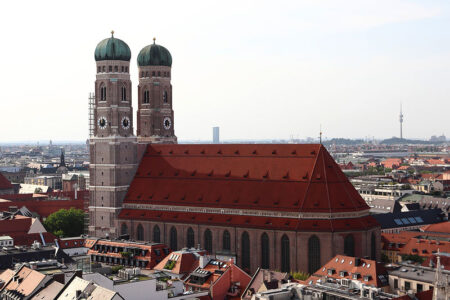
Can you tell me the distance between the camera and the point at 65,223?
524 feet

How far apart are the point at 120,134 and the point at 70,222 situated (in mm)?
27970

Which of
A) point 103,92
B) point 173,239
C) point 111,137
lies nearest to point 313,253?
point 173,239

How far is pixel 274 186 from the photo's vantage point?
422ft

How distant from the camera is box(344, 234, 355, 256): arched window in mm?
120875

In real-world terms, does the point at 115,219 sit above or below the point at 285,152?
below

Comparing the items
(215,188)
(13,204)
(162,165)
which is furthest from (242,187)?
(13,204)

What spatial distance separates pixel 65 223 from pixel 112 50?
4117 centimetres

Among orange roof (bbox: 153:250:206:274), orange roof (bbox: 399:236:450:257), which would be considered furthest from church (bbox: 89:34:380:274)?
orange roof (bbox: 153:250:206:274)

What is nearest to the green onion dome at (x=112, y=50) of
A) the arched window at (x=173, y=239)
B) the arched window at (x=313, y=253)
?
the arched window at (x=173, y=239)

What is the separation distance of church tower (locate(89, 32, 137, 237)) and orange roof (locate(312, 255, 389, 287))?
52.7 meters

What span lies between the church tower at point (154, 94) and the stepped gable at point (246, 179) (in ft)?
21.0

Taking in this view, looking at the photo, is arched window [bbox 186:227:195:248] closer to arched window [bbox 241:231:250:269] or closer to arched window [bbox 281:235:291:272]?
arched window [bbox 241:231:250:269]

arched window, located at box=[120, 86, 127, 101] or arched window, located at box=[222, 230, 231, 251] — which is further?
arched window, located at box=[120, 86, 127, 101]

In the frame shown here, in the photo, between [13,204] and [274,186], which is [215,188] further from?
[13,204]
